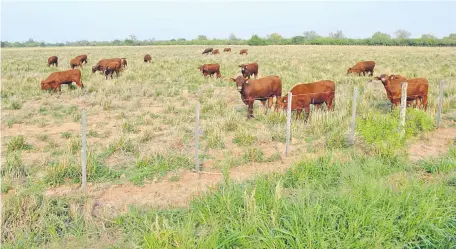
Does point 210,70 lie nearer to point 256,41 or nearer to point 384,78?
point 384,78

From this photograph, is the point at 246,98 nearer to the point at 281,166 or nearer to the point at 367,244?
the point at 281,166

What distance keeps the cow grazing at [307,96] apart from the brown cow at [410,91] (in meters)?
1.77

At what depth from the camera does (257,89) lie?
39.2 ft

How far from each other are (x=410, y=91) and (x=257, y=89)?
4719 mm

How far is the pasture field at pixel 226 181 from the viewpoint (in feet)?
13.3

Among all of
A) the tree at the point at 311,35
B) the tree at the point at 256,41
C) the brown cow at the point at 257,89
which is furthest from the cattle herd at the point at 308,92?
the tree at the point at 311,35

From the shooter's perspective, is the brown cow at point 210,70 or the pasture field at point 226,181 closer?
the pasture field at point 226,181

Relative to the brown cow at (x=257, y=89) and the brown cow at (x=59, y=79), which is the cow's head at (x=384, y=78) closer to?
the brown cow at (x=257, y=89)

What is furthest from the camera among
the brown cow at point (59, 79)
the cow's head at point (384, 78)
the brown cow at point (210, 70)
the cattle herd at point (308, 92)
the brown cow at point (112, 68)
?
the brown cow at point (210, 70)

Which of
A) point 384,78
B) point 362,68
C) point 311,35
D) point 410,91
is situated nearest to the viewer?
point 410,91

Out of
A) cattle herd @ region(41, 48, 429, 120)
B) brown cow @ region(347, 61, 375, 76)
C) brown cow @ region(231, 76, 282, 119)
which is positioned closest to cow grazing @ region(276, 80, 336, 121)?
cattle herd @ region(41, 48, 429, 120)

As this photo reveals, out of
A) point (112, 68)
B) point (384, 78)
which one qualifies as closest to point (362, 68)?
point (384, 78)

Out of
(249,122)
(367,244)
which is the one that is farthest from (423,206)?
(249,122)

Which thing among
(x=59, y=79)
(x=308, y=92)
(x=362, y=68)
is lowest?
(x=308, y=92)
